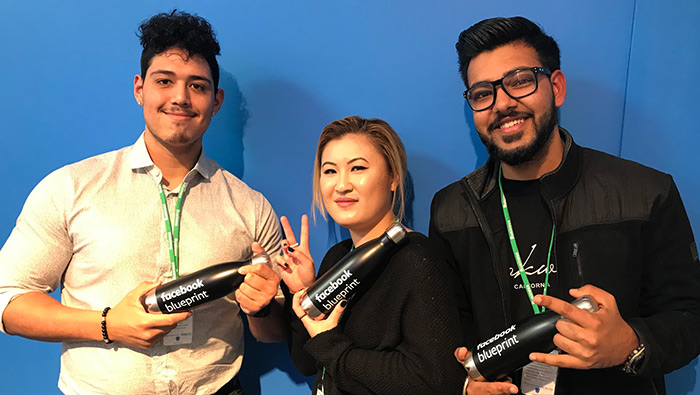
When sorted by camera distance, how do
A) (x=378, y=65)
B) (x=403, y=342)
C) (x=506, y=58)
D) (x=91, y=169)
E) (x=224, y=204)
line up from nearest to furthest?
(x=403, y=342)
(x=506, y=58)
(x=91, y=169)
(x=224, y=204)
(x=378, y=65)

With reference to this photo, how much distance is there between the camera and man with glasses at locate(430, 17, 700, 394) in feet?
4.27

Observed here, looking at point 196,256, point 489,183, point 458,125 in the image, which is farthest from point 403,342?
point 458,125

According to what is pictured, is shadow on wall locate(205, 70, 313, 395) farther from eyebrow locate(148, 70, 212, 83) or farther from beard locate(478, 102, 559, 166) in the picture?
beard locate(478, 102, 559, 166)

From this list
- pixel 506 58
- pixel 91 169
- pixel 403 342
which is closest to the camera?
pixel 403 342

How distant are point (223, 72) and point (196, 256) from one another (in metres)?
0.73

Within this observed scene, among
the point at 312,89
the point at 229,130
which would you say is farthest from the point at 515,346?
the point at 229,130

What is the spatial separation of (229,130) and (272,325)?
0.75m

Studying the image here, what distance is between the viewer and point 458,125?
5.72 ft

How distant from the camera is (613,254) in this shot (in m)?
1.31

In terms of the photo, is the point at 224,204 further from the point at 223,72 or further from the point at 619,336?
the point at 619,336

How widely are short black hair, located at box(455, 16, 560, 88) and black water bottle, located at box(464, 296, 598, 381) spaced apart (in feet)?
2.41

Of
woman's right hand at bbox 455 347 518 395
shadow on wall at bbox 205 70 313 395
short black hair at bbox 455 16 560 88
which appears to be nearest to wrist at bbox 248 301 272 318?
shadow on wall at bbox 205 70 313 395

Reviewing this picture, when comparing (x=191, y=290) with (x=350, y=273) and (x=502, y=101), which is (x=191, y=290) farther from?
(x=502, y=101)

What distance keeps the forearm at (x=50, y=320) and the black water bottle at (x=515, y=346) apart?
40.2 inches
